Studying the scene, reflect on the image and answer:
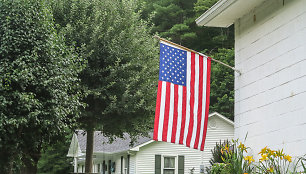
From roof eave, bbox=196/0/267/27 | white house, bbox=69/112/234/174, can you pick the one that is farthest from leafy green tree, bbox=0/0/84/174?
white house, bbox=69/112/234/174

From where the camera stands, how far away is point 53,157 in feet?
120

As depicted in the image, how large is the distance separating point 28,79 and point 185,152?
17140 mm

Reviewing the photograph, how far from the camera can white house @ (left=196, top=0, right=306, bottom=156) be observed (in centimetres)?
662

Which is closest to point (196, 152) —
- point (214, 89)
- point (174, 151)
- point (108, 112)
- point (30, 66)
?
point (174, 151)

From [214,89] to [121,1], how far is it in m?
17.4

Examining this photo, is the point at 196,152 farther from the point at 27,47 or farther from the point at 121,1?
the point at 27,47

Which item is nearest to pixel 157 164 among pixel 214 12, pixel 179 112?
pixel 214 12

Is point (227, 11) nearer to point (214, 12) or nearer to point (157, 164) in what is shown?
point (214, 12)

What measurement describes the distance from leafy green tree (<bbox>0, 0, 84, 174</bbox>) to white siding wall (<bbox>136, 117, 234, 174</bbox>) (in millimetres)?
13857

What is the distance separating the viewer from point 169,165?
27.0 meters

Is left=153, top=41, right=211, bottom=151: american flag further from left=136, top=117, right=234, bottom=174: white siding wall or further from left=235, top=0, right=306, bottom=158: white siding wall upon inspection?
left=136, top=117, right=234, bottom=174: white siding wall

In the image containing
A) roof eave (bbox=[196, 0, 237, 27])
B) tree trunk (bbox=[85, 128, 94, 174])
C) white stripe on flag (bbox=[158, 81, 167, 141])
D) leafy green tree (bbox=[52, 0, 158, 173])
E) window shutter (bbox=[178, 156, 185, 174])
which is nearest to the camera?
white stripe on flag (bbox=[158, 81, 167, 141])

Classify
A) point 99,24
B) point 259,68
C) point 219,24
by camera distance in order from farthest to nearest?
1. point 99,24
2. point 219,24
3. point 259,68

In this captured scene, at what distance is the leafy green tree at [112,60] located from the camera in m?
16.6
